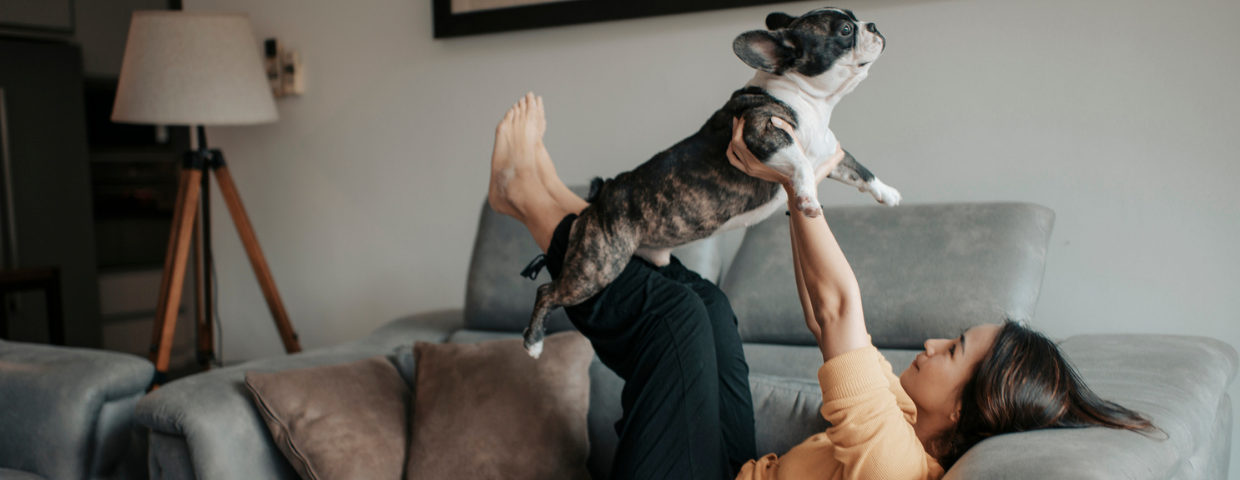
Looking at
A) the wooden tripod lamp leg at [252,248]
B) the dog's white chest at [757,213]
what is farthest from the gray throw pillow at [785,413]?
the wooden tripod lamp leg at [252,248]

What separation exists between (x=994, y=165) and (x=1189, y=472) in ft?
3.63

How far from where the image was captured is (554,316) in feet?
7.14

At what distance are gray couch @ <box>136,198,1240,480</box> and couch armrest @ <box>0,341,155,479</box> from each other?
0.20 meters

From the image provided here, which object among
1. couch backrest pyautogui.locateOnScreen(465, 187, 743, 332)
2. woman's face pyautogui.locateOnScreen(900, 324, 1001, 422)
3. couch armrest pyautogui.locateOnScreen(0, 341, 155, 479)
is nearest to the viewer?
woman's face pyautogui.locateOnScreen(900, 324, 1001, 422)

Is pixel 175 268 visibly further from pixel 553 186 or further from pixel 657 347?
pixel 657 347

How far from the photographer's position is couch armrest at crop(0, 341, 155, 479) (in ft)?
5.61

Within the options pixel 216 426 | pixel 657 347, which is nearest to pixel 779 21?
pixel 657 347

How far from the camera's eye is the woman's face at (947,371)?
114 cm

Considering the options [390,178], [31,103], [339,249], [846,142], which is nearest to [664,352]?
[846,142]

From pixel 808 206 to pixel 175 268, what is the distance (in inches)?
100.0

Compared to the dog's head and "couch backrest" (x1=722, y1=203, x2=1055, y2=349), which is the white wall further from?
the dog's head

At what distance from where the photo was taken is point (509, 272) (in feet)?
7.47

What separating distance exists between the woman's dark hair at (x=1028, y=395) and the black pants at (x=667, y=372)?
41 cm

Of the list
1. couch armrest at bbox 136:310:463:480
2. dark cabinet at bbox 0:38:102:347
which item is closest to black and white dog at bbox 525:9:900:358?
couch armrest at bbox 136:310:463:480
